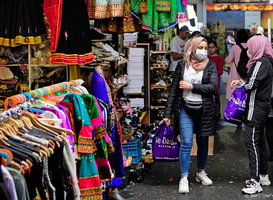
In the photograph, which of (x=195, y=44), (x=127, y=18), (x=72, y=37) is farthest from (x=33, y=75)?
(x=195, y=44)

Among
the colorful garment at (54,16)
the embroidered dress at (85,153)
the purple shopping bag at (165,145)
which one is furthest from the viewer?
the purple shopping bag at (165,145)

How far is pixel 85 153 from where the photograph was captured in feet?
11.5

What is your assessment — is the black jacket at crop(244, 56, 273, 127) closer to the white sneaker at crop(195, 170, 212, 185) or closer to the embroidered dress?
the white sneaker at crop(195, 170, 212, 185)

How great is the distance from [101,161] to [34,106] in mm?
895

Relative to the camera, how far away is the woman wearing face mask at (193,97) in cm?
533

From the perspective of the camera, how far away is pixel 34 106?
3.28 meters

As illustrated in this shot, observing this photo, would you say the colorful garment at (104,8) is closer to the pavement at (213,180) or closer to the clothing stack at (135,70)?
the pavement at (213,180)

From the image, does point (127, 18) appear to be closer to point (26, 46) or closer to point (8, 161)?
point (26, 46)

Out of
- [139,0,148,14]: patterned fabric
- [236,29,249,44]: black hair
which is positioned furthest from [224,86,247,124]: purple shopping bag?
[236,29,249,44]: black hair

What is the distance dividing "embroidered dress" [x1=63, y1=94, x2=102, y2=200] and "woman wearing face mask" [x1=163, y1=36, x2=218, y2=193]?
2.06 m

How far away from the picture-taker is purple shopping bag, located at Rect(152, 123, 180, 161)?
5598 millimetres

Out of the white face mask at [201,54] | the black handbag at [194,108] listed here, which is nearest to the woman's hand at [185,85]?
the black handbag at [194,108]

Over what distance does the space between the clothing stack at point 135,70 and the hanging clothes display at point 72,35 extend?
336cm

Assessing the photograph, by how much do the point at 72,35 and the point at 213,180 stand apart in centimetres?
267
